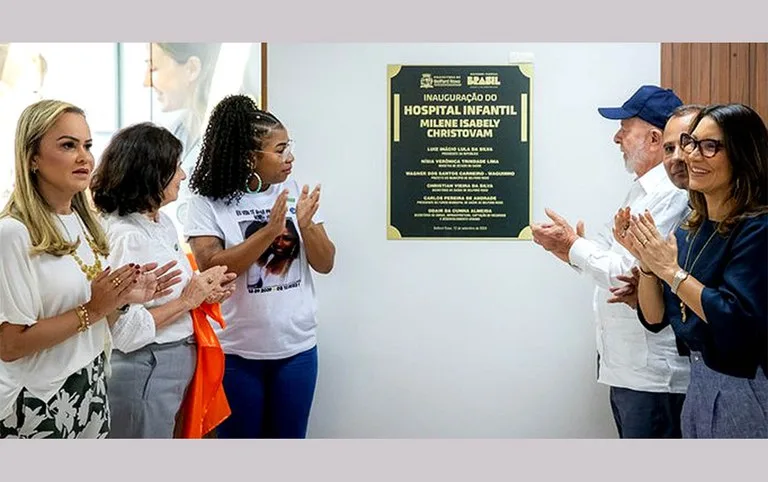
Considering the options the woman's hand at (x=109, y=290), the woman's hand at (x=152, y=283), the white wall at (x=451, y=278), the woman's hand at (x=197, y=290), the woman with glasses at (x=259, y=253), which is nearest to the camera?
the woman's hand at (x=109, y=290)

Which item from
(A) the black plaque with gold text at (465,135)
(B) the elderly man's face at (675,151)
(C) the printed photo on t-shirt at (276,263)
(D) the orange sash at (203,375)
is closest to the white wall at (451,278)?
(A) the black plaque with gold text at (465,135)

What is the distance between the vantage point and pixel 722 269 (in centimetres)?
211

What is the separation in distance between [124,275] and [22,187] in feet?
1.08

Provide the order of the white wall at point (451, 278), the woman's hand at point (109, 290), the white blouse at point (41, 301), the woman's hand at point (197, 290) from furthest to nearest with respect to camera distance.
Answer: the white wall at point (451, 278), the woman's hand at point (197, 290), the woman's hand at point (109, 290), the white blouse at point (41, 301)

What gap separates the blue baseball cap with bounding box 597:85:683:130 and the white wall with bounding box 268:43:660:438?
9 centimetres

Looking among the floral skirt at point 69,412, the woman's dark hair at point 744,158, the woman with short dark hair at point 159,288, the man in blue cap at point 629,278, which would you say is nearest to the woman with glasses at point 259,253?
the woman with short dark hair at point 159,288

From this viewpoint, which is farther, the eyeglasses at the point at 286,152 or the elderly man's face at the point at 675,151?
the eyeglasses at the point at 286,152

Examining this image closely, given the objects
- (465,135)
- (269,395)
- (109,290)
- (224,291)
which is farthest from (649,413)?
(109,290)

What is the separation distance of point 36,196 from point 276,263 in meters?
0.74

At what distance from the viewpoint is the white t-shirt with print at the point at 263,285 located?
253 cm

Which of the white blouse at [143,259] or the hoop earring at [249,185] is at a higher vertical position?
the hoop earring at [249,185]

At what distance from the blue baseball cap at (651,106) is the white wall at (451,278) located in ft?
0.28

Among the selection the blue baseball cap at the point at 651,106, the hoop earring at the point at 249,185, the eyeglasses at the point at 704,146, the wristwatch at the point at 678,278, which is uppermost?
the blue baseball cap at the point at 651,106

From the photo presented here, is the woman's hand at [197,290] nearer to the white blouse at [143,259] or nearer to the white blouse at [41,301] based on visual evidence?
the white blouse at [143,259]
